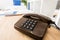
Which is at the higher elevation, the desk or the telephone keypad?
the telephone keypad

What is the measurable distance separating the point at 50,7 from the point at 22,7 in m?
0.28

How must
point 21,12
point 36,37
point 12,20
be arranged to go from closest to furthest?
point 36,37 → point 12,20 → point 21,12

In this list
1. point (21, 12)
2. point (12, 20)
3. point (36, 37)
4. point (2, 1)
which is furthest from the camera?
point (2, 1)

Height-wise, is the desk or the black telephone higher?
the black telephone

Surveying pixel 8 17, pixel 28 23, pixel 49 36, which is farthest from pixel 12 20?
pixel 49 36

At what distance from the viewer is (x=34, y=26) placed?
496 mm

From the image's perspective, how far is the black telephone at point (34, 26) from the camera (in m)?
0.45

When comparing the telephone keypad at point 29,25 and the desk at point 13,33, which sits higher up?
the telephone keypad at point 29,25

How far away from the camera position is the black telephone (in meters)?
0.45

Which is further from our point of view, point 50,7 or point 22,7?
point 22,7

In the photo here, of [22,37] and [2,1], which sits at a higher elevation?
[2,1]

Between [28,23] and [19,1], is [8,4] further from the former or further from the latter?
[28,23]

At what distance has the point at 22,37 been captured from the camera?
478 mm

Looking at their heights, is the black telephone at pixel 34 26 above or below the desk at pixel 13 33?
above
